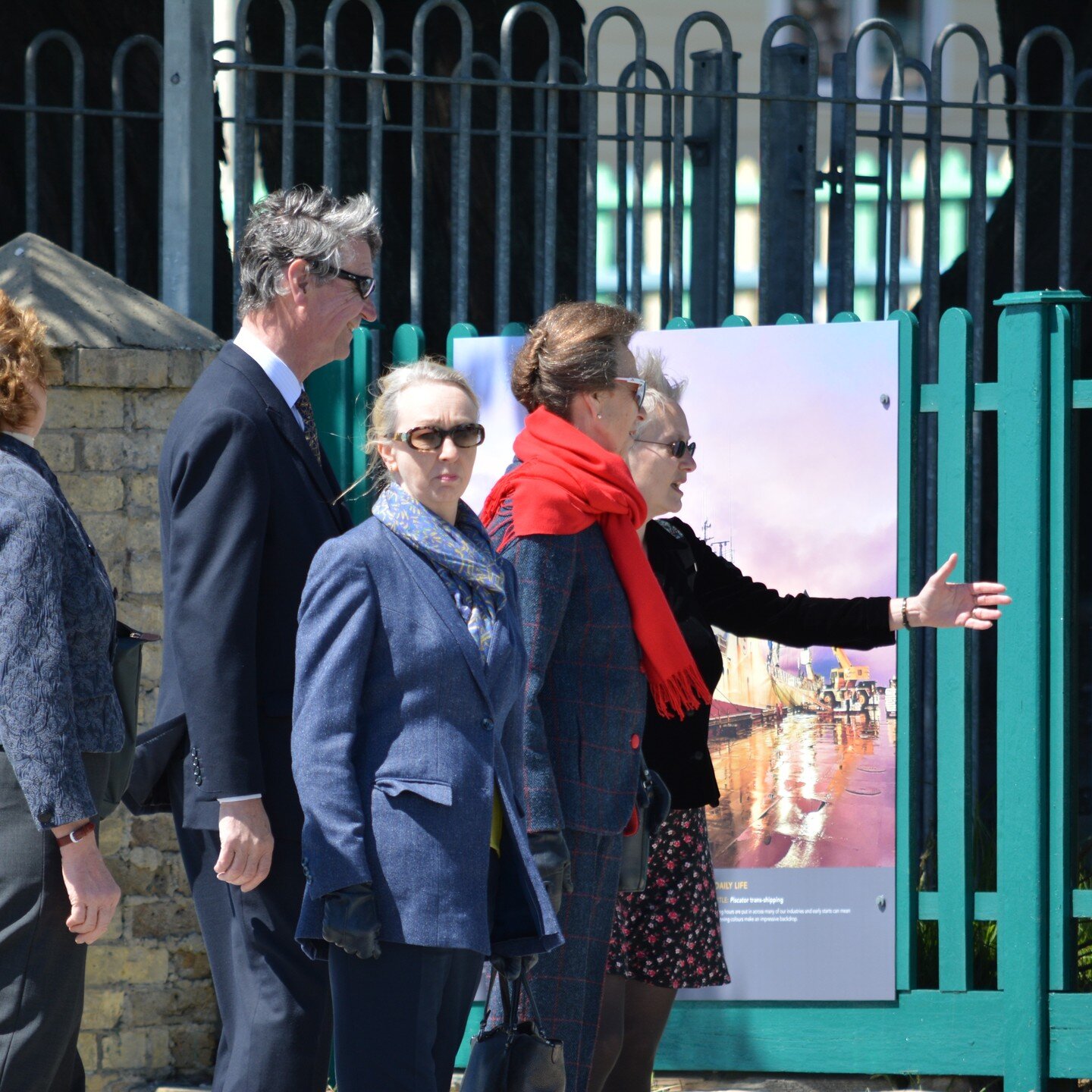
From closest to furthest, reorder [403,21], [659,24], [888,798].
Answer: [888,798] → [403,21] → [659,24]

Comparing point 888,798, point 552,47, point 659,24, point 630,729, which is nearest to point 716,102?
point 552,47

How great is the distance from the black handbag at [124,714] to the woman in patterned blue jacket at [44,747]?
0.10 ft

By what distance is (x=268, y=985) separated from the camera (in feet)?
8.70

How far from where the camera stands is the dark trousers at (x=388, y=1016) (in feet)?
7.91

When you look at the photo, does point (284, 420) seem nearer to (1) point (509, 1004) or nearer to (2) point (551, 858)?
(2) point (551, 858)

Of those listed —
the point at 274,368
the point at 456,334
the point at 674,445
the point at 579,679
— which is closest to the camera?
the point at 274,368

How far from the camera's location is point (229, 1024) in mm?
2717

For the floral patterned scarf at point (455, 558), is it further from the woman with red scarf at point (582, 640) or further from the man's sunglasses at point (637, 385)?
the man's sunglasses at point (637, 385)

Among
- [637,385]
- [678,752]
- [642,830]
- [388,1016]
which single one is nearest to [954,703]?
[678,752]

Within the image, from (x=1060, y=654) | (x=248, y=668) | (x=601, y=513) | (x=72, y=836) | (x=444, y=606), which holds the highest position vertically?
(x=601, y=513)

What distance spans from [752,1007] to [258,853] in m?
1.93

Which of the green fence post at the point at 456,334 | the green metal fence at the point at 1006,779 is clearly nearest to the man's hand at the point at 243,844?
the green fence post at the point at 456,334

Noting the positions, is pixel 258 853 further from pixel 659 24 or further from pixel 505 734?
pixel 659 24

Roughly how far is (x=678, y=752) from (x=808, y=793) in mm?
923
